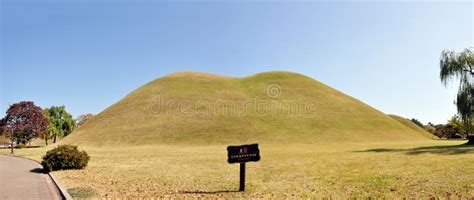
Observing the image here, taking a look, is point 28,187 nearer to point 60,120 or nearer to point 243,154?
point 243,154

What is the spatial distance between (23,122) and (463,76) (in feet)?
233

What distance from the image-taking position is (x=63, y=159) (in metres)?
21.6

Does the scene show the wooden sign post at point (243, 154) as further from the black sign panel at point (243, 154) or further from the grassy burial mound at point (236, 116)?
the grassy burial mound at point (236, 116)

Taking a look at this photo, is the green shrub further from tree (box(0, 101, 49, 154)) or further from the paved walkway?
tree (box(0, 101, 49, 154))

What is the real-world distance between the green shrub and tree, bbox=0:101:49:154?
4403 cm

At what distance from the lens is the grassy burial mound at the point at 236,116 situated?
66812 millimetres

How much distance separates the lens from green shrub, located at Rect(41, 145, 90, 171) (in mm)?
21367

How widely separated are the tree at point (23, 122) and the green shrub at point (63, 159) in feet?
144

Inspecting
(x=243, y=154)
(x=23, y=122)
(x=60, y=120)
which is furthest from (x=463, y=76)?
(x=60, y=120)

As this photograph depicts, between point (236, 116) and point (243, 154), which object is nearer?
point (243, 154)

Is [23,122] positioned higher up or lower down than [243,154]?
higher up

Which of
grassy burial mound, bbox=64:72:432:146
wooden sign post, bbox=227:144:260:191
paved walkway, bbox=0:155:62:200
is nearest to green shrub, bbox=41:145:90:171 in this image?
paved walkway, bbox=0:155:62:200

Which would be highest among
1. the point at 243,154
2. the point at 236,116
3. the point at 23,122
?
the point at 236,116

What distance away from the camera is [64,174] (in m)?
19.4
